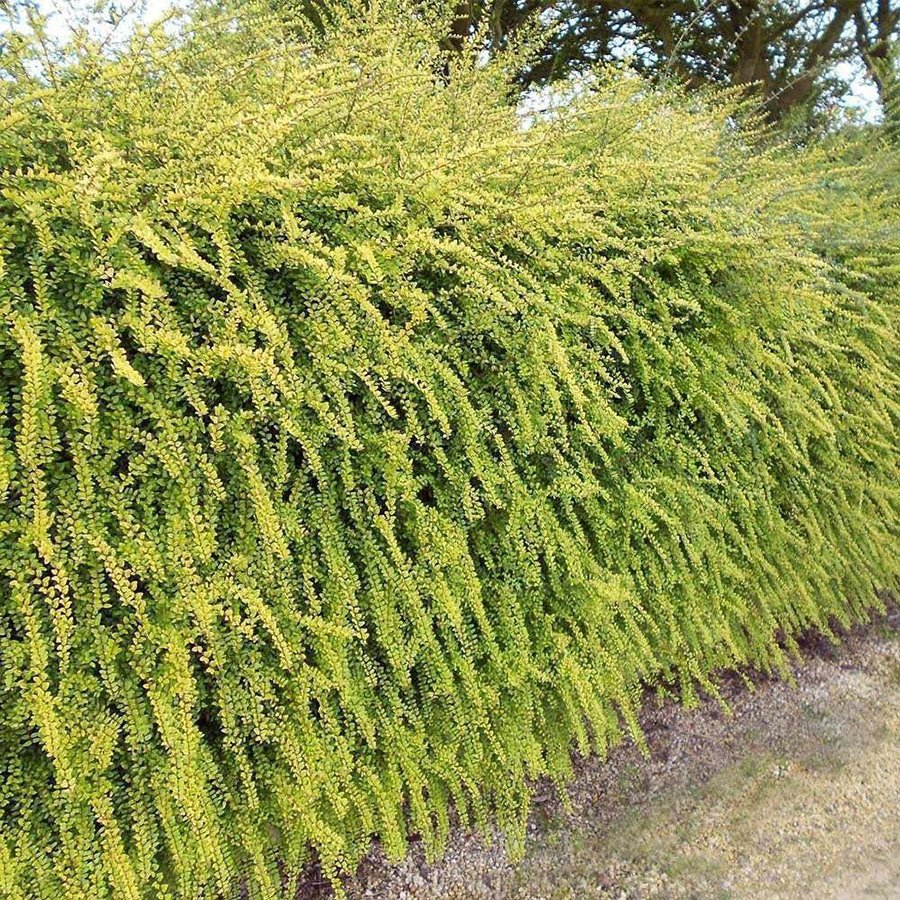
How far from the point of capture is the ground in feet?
7.79

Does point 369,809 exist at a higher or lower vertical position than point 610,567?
lower

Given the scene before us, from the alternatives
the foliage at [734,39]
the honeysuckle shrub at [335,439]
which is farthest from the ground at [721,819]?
the foliage at [734,39]

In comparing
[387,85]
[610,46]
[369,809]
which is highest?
[610,46]

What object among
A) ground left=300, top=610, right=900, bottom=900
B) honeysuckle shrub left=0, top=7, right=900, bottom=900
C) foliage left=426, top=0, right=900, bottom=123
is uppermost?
foliage left=426, top=0, right=900, bottom=123

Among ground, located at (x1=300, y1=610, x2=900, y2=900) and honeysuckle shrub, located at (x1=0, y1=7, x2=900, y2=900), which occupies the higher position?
honeysuckle shrub, located at (x1=0, y1=7, x2=900, y2=900)

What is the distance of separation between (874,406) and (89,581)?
313 cm

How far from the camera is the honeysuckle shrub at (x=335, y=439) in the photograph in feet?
4.71

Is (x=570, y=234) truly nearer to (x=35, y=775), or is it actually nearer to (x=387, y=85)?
(x=387, y=85)

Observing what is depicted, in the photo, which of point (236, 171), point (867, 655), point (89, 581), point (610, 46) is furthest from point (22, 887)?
point (610, 46)

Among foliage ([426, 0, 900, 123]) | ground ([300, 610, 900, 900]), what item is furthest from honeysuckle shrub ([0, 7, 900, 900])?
foliage ([426, 0, 900, 123])

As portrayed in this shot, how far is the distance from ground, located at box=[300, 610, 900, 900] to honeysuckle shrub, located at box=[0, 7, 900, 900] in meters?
0.24

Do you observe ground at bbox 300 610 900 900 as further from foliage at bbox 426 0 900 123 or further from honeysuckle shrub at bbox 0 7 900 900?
foliage at bbox 426 0 900 123

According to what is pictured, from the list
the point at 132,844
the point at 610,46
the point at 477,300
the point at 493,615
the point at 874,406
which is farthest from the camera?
the point at 610,46

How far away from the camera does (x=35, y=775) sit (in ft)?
4.95
